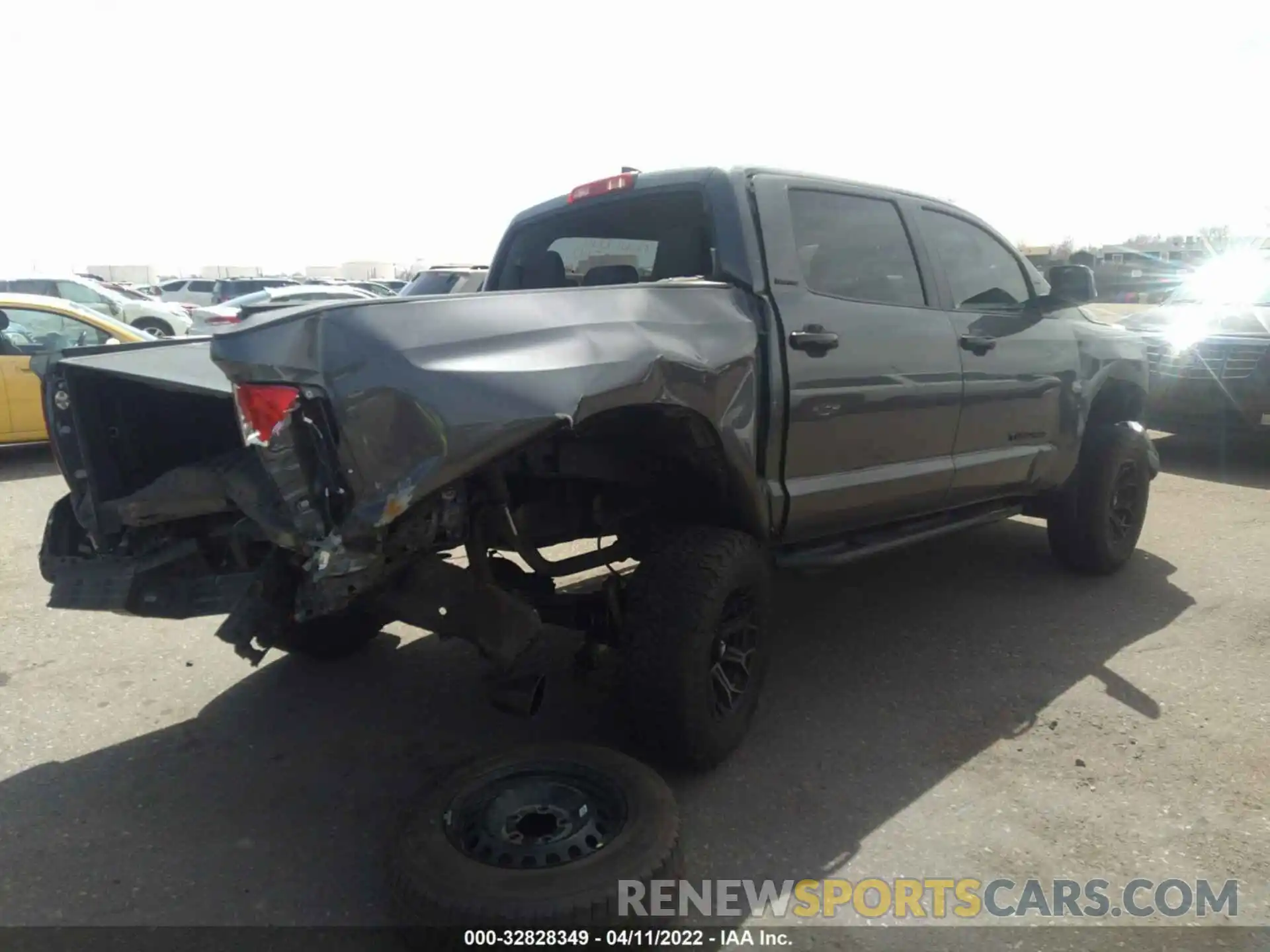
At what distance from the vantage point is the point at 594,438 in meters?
3.09

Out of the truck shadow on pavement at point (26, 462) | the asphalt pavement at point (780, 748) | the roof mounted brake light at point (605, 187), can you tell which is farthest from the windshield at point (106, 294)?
the roof mounted brake light at point (605, 187)

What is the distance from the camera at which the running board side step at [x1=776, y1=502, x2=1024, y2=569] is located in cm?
350

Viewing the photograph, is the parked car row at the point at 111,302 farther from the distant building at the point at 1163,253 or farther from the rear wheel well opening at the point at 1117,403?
the distant building at the point at 1163,253

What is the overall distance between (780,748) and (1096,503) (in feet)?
8.77

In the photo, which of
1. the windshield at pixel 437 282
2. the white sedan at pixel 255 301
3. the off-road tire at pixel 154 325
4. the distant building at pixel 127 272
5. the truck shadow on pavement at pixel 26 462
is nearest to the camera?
the truck shadow on pavement at pixel 26 462

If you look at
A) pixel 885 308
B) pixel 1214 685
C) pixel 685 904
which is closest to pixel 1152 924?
pixel 685 904

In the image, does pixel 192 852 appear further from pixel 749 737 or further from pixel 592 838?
pixel 749 737

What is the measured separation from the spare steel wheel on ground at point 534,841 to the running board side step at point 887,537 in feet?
3.65

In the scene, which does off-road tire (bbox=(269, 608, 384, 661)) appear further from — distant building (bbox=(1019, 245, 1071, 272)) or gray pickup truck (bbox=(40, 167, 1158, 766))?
distant building (bbox=(1019, 245, 1071, 272))

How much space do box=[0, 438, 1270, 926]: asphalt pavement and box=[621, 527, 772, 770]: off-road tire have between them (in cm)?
21

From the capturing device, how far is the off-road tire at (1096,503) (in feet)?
16.4

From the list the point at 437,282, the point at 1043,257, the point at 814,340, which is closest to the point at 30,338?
the point at 437,282

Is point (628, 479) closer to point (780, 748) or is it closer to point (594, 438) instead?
point (594, 438)

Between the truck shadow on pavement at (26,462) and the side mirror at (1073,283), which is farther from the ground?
the side mirror at (1073,283)
